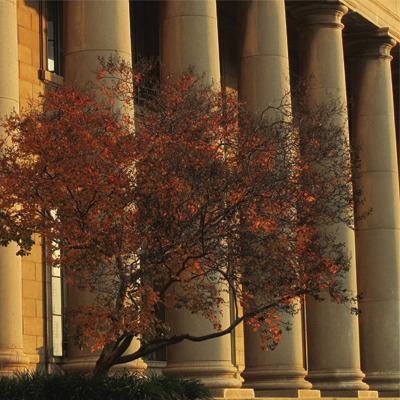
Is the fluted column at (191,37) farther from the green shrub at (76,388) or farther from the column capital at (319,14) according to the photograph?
the green shrub at (76,388)

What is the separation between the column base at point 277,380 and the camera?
4256 centimetres

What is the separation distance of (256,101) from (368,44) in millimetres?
17103

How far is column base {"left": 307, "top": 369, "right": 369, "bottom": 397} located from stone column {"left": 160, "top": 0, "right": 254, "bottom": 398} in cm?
992

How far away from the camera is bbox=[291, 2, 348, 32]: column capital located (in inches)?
2031

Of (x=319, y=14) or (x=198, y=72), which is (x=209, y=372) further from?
(x=319, y=14)

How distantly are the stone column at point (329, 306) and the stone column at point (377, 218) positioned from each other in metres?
5.28

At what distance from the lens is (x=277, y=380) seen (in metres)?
42.8

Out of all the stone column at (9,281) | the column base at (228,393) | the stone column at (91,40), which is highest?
the stone column at (91,40)

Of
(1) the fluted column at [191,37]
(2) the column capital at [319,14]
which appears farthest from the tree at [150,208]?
(2) the column capital at [319,14]

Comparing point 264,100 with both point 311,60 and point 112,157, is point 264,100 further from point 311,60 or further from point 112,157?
point 112,157

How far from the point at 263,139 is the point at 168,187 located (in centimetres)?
603

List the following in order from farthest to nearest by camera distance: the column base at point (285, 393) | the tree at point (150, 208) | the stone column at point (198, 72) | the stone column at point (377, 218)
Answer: the stone column at point (377, 218), the column base at point (285, 393), the stone column at point (198, 72), the tree at point (150, 208)

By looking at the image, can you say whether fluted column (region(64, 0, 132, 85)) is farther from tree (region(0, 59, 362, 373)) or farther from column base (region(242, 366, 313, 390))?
column base (region(242, 366, 313, 390))

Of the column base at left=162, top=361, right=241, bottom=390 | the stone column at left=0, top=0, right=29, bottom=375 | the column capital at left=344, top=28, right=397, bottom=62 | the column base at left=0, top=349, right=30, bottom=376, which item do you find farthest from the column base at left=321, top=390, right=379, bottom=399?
the column capital at left=344, top=28, right=397, bottom=62
